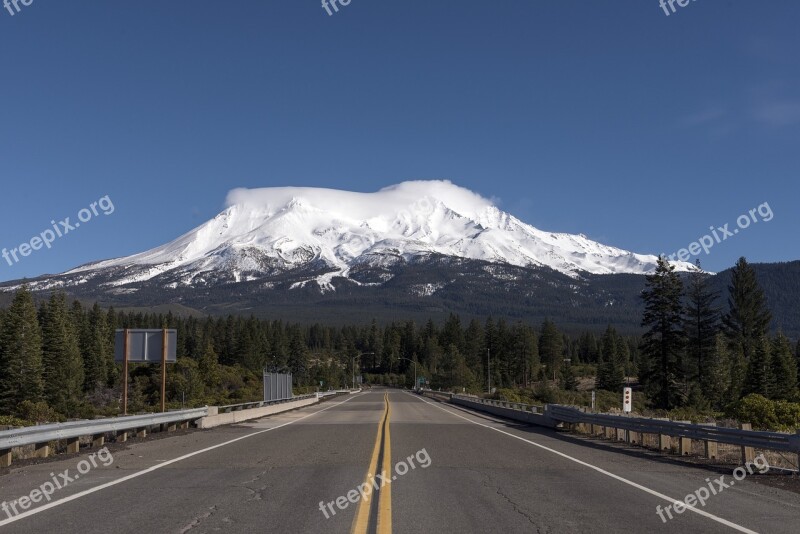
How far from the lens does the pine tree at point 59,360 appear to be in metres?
79.6

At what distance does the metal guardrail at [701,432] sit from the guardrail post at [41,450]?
1450 centimetres

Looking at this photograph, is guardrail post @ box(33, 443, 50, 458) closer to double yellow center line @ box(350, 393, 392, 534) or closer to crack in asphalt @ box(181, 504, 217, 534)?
double yellow center line @ box(350, 393, 392, 534)

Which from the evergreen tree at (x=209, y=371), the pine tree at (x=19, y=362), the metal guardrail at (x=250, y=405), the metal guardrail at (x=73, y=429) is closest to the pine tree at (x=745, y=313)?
the metal guardrail at (x=250, y=405)

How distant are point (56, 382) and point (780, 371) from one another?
235ft

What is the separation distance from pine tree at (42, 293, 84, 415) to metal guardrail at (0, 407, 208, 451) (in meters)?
55.8

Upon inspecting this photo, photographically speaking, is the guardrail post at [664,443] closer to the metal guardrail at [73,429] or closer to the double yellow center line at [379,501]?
the double yellow center line at [379,501]

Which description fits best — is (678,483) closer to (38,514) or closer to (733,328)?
(38,514)

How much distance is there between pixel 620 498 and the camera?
38.1 feet

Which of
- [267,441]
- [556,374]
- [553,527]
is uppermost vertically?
[553,527]

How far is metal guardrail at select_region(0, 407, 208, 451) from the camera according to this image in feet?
49.8

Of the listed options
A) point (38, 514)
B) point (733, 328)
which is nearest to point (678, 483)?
point (38, 514)

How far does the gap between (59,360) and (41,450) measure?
7355 centimetres

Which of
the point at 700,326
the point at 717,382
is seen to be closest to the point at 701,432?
the point at 700,326

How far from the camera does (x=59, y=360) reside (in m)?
84.7
